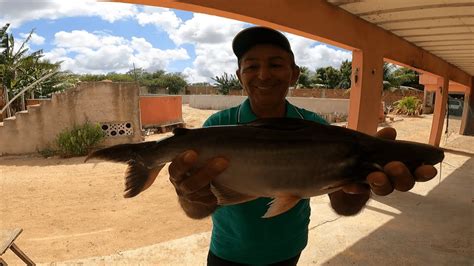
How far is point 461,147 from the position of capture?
13.2m

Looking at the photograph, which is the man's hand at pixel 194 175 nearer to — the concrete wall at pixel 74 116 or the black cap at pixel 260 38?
the black cap at pixel 260 38

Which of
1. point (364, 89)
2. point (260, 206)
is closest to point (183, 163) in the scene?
point (260, 206)

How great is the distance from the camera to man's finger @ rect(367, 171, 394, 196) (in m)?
1.46

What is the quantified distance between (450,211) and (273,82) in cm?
496

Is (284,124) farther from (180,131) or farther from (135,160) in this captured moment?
(135,160)

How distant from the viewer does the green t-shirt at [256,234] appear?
187cm

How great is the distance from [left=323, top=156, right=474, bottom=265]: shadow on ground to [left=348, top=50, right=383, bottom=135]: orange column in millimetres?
1343

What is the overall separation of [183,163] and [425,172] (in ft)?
3.25

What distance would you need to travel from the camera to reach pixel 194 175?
158 centimetres

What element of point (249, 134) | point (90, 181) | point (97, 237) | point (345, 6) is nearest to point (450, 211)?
point (345, 6)

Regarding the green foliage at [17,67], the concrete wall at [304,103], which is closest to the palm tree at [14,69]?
the green foliage at [17,67]

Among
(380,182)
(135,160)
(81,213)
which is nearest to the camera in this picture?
(380,182)

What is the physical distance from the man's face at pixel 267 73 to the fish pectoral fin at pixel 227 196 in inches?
22.9

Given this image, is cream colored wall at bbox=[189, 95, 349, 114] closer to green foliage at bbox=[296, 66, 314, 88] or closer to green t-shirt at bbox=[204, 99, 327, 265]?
green foliage at bbox=[296, 66, 314, 88]
